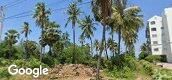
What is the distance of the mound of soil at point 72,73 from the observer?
55.1m

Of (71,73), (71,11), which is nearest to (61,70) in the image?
(71,73)

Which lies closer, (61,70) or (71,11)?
(61,70)

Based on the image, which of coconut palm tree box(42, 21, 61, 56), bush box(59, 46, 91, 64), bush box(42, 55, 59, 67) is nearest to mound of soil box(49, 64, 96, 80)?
bush box(42, 55, 59, 67)

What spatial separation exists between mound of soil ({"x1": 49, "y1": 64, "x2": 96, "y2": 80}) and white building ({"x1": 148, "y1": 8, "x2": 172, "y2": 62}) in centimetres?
4295

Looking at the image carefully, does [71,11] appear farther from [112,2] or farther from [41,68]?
[112,2]

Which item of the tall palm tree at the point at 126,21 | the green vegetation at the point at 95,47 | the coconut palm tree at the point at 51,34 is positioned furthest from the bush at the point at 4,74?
the coconut palm tree at the point at 51,34

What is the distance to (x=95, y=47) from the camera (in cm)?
9594

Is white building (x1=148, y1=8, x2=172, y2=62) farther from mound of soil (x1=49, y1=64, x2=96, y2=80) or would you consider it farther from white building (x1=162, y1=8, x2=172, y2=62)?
mound of soil (x1=49, y1=64, x2=96, y2=80)

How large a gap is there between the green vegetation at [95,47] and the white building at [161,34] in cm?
Result: 374

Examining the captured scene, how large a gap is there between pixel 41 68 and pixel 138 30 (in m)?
17.7

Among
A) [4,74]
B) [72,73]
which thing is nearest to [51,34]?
[4,74]

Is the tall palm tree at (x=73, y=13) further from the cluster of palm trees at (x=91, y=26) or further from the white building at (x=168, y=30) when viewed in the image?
the white building at (x=168, y=30)

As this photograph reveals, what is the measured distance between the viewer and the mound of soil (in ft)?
181

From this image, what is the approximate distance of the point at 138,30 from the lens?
228 feet
